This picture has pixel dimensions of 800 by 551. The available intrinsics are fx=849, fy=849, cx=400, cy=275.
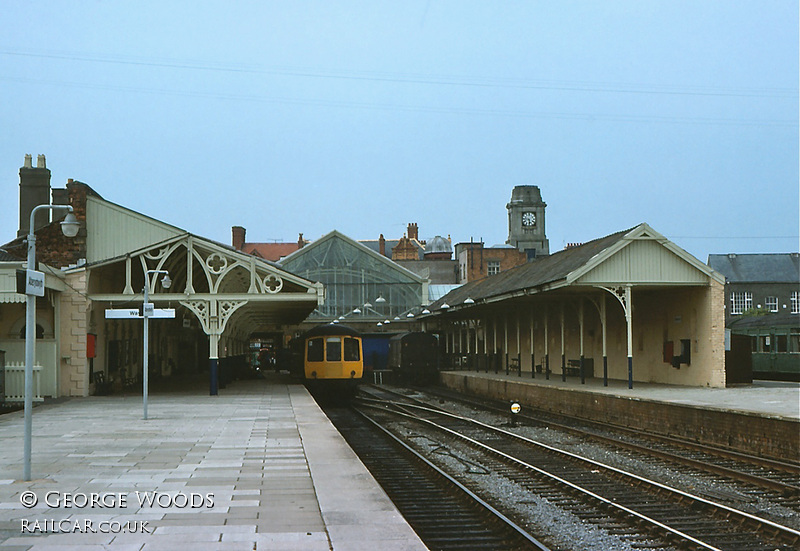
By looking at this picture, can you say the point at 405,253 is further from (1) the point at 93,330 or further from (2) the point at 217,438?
(2) the point at 217,438

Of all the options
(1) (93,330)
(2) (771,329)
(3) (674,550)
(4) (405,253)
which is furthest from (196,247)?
(4) (405,253)

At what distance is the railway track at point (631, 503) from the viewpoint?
26.0ft

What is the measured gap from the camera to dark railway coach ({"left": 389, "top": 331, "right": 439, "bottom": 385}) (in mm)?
39844

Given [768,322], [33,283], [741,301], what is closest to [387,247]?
[741,301]

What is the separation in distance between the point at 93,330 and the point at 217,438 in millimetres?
11529

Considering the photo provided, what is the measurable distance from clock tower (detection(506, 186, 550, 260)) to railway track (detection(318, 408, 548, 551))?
73.3 metres

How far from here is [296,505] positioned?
24.6 feet

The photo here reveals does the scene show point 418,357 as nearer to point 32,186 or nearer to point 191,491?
point 32,186

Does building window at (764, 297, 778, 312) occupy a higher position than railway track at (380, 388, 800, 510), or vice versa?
building window at (764, 297, 778, 312)

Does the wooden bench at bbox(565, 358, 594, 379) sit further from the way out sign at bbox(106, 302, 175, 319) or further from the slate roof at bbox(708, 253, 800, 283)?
the slate roof at bbox(708, 253, 800, 283)

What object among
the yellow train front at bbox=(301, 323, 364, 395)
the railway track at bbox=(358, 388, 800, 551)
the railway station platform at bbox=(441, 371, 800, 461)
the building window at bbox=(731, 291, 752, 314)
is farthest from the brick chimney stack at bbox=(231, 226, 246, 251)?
the railway track at bbox=(358, 388, 800, 551)

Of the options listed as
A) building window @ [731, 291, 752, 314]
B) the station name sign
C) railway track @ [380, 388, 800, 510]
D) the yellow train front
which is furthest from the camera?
building window @ [731, 291, 752, 314]

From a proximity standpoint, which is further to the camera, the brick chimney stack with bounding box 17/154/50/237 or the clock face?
the clock face

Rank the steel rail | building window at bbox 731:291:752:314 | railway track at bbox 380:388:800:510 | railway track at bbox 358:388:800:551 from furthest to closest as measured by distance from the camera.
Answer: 1. building window at bbox 731:291:752:314
2. railway track at bbox 380:388:800:510
3. railway track at bbox 358:388:800:551
4. the steel rail
